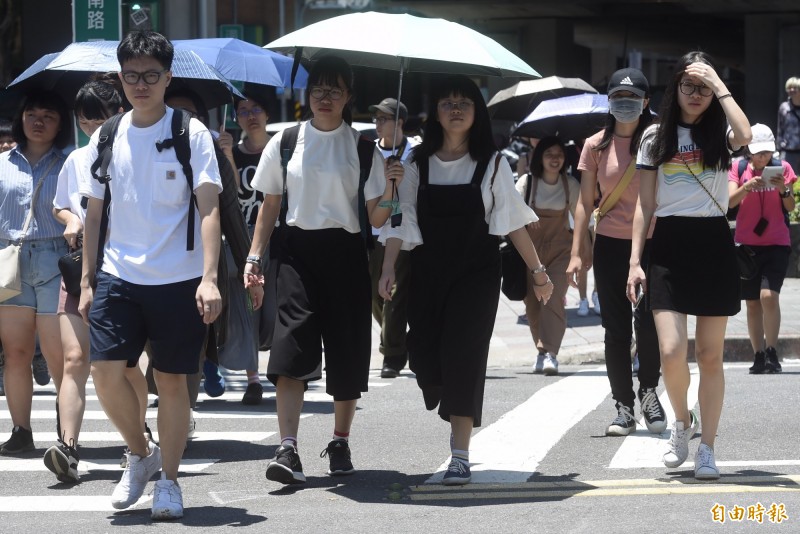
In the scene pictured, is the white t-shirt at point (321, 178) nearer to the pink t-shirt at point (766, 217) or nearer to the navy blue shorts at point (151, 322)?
the navy blue shorts at point (151, 322)

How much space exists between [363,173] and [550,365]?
475cm

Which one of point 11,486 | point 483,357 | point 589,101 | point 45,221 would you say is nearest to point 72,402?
point 11,486

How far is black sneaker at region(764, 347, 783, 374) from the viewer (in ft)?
35.3

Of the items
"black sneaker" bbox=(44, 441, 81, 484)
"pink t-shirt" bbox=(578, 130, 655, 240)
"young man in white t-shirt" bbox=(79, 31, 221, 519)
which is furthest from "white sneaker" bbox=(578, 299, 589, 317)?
"young man in white t-shirt" bbox=(79, 31, 221, 519)

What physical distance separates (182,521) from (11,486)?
1.36 meters

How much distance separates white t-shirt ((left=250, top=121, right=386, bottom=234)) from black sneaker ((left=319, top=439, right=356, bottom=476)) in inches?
43.8

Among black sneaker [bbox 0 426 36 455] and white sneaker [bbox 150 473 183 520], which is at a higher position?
white sneaker [bbox 150 473 183 520]

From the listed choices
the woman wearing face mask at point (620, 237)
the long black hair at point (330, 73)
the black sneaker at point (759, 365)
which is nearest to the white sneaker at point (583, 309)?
the black sneaker at point (759, 365)

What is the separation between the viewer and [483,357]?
21.4ft

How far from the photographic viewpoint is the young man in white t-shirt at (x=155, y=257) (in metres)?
5.77

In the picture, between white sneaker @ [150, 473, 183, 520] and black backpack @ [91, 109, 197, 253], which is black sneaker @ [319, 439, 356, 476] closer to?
white sneaker @ [150, 473, 183, 520]

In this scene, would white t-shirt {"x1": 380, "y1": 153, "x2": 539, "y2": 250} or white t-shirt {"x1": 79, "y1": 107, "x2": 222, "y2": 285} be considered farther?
white t-shirt {"x1": 380, "y1": 153, "x2": 539, "y2": 250}

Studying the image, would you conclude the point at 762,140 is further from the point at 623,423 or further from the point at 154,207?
the point at 154,207

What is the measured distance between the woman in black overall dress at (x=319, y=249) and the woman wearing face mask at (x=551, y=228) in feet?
14.8
